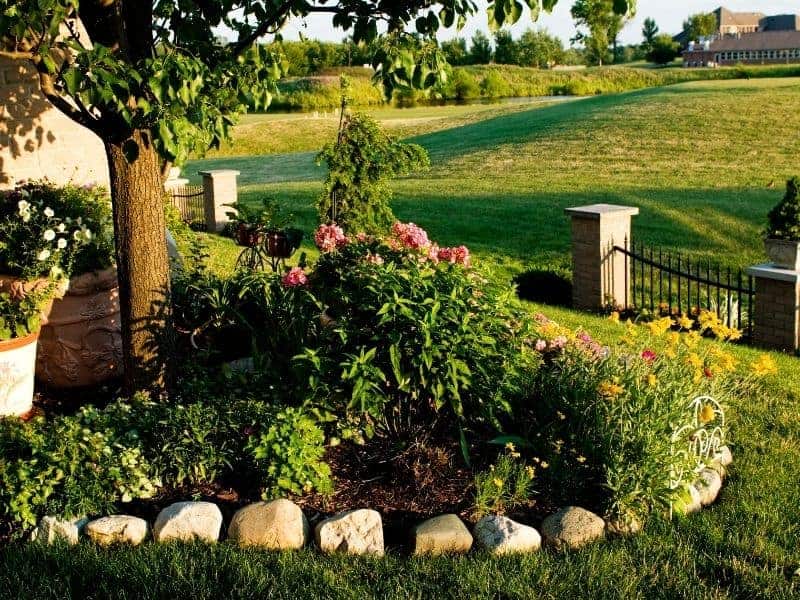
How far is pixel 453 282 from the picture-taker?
539 centimetres

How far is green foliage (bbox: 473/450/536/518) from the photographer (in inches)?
184

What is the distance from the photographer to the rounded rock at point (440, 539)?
4.33 m

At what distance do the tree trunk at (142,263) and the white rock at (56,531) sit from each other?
4.80ft

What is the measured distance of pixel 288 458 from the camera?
4.75 m

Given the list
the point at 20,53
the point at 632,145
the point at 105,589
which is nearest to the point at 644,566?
the point at 105,589

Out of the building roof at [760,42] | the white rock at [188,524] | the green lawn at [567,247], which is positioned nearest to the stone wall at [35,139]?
the green lawn at [567,247]

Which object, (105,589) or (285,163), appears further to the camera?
(285,163)

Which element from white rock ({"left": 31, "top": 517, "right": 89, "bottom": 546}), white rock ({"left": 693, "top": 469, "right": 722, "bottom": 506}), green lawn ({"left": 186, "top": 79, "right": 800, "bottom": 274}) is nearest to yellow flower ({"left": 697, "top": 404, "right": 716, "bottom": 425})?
white rock ({"left": 693, "top": 469, "right": 722, "bottom": 506})

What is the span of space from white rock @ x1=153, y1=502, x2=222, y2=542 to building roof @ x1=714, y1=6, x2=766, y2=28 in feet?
414

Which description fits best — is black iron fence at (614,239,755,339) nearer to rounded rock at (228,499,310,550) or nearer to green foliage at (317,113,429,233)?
green foliage at (317,113,429,233)

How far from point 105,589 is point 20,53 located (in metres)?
3.24

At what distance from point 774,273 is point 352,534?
5818 mm

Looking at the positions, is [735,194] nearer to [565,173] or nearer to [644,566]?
[565,173]

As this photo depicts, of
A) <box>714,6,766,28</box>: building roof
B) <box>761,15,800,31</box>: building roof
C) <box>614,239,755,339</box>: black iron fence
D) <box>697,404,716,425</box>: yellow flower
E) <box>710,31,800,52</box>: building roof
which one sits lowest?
<box>614,239,755,339</box>: black iron fence
